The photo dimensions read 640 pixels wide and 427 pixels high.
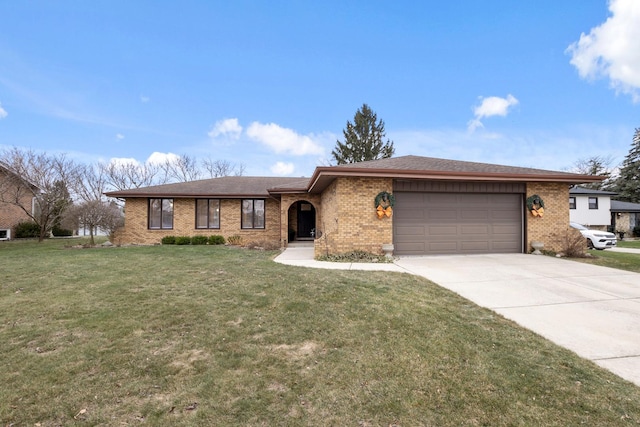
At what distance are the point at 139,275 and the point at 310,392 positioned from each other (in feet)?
18.8

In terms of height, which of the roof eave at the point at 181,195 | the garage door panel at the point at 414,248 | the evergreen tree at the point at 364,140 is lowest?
the garage door panel at the point at 414,248

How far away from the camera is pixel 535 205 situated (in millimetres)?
10289

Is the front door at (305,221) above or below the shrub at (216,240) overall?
above

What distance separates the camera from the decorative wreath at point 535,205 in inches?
404

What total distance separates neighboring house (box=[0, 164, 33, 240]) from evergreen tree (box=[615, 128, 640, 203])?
172ft

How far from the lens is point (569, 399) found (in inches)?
89.8

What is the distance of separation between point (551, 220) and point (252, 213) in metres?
13.3

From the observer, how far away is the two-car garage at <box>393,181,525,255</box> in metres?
9.91

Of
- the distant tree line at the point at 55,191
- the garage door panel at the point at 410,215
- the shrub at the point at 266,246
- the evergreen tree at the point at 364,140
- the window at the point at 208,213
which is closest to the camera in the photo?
the garage door panel at the point at 410,215

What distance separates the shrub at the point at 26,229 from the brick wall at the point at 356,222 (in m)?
22.8

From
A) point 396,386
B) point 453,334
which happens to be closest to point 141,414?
point 396,386

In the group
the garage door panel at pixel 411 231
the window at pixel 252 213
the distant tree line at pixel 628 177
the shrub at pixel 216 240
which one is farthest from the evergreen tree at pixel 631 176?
the shrub at pixel 216 240

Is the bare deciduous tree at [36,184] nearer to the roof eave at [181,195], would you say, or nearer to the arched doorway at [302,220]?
the roof eave at [181,195]

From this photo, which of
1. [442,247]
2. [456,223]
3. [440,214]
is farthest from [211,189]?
[456,223]
